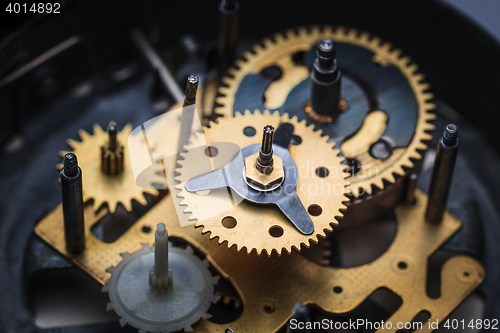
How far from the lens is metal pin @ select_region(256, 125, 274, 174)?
2.23m

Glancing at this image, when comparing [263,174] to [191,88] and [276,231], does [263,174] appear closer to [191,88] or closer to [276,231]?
[276,231]

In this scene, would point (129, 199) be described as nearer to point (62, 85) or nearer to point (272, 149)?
point (272, 149)

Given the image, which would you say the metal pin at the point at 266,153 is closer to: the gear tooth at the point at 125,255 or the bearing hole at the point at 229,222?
the bearing hole at the point at 229,222

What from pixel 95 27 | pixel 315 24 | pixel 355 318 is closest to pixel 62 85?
pixel 95 27

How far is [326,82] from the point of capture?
2.63 meters

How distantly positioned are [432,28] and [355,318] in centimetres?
130

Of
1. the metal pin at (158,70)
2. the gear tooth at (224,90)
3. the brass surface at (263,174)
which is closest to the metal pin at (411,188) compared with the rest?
the brass surface at (263,174)

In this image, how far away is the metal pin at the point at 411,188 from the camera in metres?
2.75

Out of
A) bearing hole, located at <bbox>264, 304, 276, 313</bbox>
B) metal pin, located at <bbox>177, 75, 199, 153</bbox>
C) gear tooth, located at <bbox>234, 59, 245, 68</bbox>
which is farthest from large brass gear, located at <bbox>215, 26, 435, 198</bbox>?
bearing hole, located at <bbox>264, 304, 276, 313</bbox>

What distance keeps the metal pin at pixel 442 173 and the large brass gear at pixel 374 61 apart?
9cm

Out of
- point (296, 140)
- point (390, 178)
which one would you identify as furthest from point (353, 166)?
point (296, 140)

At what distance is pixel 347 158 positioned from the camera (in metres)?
2.64

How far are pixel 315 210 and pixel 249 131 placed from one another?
35cm

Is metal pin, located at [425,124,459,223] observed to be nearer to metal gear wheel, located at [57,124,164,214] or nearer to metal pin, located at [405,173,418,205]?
metal pin, located at [405,173,418,205]
